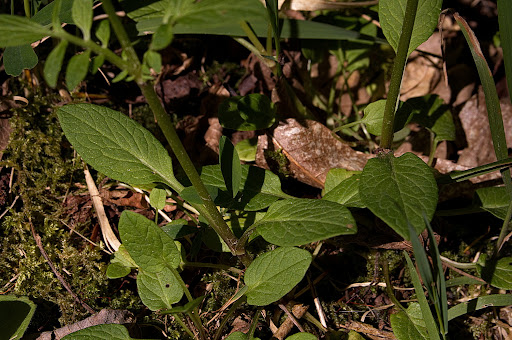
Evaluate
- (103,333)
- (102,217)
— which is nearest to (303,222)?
(103,333)

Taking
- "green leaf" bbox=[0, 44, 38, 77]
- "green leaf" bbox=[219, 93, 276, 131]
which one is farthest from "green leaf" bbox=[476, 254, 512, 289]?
"green leaf" bbox=[0, 44, 38, 77]

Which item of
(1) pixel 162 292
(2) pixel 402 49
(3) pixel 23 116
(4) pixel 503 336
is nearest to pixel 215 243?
(1) pixel 162 292

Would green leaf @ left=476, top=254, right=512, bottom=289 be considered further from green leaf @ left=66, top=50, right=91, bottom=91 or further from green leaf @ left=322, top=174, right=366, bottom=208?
green leaf @ left=66, top=50, right=91, bottom=91

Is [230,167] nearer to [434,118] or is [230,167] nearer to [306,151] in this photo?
[306,151]

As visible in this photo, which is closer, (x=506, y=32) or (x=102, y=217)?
(x=506, y=32)

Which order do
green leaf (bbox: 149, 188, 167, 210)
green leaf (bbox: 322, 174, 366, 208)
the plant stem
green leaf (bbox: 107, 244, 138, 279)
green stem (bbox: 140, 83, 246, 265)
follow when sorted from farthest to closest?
green leaf (bbox: 149, 188, 167, 210)
green leaf (bbox: 107, 244, 138, 279)
green leaf (bbox: 322, 174, 366, 208)
the plant stem
green stem (bbox: 140, 83, 246, 265)

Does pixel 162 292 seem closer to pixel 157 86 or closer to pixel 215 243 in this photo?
pixel 215 243
